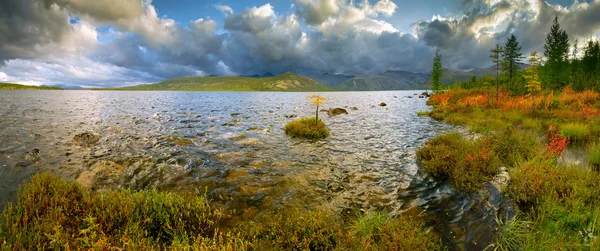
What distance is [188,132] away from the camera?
1950 cm

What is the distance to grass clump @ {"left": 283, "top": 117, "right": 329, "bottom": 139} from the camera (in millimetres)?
17891

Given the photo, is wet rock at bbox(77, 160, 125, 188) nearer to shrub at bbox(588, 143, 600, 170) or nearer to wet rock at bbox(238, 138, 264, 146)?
wet rock at bbox(238, 138, 264, 146)

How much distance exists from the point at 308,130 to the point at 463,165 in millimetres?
10861

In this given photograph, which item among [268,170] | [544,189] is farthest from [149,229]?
[544,189]

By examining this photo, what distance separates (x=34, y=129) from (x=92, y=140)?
8066mm

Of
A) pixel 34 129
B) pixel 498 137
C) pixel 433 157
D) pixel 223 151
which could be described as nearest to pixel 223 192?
pixel 223 151

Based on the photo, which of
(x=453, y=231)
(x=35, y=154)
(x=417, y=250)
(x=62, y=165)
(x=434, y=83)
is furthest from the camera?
(x=434, y=83)

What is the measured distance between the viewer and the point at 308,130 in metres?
18.1

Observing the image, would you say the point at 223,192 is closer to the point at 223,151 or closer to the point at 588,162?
the point at 223,151

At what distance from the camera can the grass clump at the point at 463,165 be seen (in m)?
7.95

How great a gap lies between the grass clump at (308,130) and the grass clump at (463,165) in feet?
25.8

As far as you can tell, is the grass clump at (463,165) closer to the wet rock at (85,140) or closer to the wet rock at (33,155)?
the wet rock at (33,155)

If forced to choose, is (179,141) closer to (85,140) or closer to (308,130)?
(85,140)

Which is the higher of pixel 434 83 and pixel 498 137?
pixel 434 83
